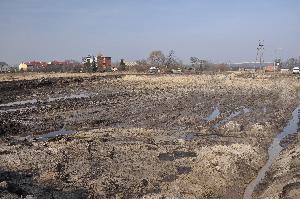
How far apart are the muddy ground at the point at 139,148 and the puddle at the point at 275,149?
244 millimetres

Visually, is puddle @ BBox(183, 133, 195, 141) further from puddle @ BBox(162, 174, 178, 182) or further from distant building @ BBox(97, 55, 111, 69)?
distant building @ BBox(97, 55, 111, 69)

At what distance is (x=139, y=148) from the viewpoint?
16.2 m

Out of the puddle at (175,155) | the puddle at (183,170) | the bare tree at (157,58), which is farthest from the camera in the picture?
the bare tree at (157,58)

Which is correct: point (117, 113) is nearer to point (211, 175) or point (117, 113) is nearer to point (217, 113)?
point (217, 113)

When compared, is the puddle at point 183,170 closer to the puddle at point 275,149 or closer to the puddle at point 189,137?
the puddle at point 275,149

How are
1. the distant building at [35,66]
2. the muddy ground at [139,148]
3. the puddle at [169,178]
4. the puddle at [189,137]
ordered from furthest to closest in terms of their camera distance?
the distant building at [35,66]
the puddle at [189,137]
the puddle at [169,178]
the muddy ground at [139,148]

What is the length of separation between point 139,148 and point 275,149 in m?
6.59

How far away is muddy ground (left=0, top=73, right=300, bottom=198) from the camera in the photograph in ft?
39.5

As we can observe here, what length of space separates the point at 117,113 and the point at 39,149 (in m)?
11.2

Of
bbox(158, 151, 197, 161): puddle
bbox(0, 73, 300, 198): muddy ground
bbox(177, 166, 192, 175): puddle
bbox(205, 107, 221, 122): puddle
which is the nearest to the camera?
bbox(0, 73, 300, 198): muddy ground

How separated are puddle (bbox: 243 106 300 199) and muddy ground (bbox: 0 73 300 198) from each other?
9.6 inches

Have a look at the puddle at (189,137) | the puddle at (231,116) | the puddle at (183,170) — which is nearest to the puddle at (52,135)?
the puddle at (189,137)

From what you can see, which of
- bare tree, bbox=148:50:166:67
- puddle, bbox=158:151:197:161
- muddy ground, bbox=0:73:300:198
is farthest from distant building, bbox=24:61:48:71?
puddle, bbox=158:151:197:161

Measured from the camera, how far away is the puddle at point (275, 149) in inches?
527
